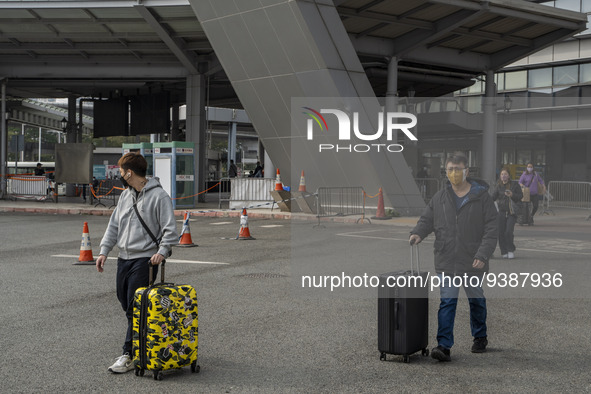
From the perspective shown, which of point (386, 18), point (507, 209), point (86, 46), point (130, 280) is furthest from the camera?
point (86, 46)

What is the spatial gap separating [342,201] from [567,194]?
833 cm

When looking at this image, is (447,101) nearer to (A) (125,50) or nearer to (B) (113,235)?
(A) (125,50)

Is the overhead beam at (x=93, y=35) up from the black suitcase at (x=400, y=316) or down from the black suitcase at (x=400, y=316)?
up

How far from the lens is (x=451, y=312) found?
6258 mm

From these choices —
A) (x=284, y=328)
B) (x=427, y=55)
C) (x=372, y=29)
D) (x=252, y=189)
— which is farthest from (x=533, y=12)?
(x=284, y=328)

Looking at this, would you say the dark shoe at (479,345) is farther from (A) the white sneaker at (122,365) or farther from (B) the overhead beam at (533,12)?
(B) the overhead beam at (533,12)

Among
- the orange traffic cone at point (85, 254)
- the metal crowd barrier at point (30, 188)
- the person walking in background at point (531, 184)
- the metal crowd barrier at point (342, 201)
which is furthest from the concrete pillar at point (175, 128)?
the orange traffic cone at point (85, 254)

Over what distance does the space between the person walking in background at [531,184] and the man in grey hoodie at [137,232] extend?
48.1 ft

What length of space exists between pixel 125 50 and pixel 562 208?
21.5m

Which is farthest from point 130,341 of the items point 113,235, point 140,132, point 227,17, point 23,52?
point 140,132

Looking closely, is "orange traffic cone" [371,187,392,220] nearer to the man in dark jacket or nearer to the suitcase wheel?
the man in dark jacket

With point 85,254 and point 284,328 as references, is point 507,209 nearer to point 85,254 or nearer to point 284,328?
point 284,328

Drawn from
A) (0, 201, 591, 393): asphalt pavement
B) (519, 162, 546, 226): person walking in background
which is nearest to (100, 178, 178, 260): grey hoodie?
(0, 201, 591, 393): asphalt pavement

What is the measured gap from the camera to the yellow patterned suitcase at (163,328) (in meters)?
5.57
